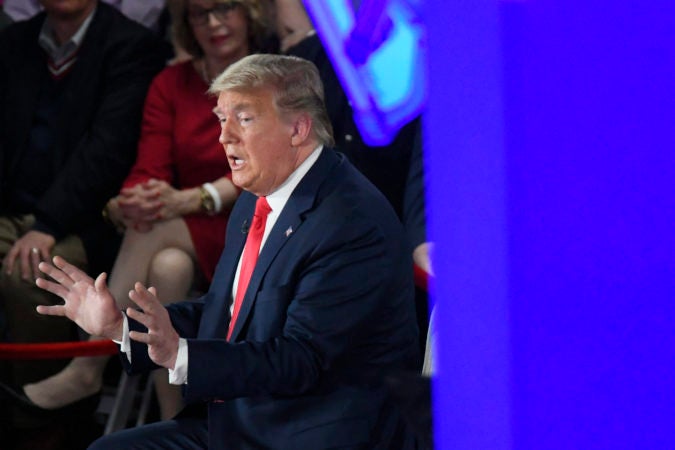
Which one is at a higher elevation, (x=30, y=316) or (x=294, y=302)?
(x=294, y=302)

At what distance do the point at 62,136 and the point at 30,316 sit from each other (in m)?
0.61

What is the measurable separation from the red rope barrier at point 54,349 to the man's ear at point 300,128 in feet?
3.70

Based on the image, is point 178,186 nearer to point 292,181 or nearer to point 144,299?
point 292,181

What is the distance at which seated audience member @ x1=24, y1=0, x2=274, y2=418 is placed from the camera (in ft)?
11.3

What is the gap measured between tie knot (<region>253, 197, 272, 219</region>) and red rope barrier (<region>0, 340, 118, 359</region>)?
37.7 inches

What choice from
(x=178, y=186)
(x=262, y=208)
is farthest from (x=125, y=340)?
(x=178, y=186)

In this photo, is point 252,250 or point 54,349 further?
point 54,349

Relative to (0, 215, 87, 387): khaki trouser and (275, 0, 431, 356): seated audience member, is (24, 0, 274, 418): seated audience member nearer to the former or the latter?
(0, 215, 87, 387): khaki trouser

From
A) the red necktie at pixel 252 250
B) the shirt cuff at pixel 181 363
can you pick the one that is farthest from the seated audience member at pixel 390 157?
the shirt cuff at pixel 181 363

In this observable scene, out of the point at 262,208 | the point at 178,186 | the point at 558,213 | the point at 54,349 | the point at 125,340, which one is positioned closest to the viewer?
the point at 558,213

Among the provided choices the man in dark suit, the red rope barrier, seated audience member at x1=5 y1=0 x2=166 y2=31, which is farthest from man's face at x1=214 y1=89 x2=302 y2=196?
seated audience member at x1=5 y1=0 x2=166 y2=31

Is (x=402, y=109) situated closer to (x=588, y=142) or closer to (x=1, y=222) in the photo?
(x=1, y=222)

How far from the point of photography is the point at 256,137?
2.25 meters

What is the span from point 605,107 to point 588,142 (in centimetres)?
4
